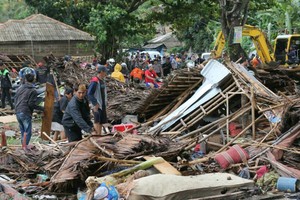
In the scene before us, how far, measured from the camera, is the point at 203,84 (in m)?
12.2

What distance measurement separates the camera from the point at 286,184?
7.76 metres

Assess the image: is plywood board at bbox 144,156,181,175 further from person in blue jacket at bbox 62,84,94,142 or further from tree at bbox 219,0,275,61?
tree at bbox 219,0,275,61

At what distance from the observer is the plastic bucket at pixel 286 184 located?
7.70m

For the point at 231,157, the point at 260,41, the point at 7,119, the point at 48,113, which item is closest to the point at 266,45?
the point at 260,41

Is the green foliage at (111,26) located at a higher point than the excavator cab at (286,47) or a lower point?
higher

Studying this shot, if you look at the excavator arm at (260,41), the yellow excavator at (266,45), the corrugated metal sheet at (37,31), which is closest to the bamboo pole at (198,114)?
the yellow excavator at (266,45)

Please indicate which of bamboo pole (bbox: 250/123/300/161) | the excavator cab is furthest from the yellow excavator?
bamboo pole (bbox: 250/123/300/161)

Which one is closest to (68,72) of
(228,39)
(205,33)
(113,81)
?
(113,81)

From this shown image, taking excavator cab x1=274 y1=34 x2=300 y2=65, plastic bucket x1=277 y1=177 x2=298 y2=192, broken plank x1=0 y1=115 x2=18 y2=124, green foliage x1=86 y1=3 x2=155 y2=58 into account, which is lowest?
broken plank x1=0 y1=115 x2=18 y2=124

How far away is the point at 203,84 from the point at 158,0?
14848 millimetres

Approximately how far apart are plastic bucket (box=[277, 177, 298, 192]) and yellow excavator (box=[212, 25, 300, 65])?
11068mm

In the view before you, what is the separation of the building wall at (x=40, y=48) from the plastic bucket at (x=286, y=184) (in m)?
26.8

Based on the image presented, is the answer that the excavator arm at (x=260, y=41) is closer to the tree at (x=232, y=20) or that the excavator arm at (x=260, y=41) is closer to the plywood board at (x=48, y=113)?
the tree at (x=232, y=20)

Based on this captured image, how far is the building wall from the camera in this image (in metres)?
34.0
